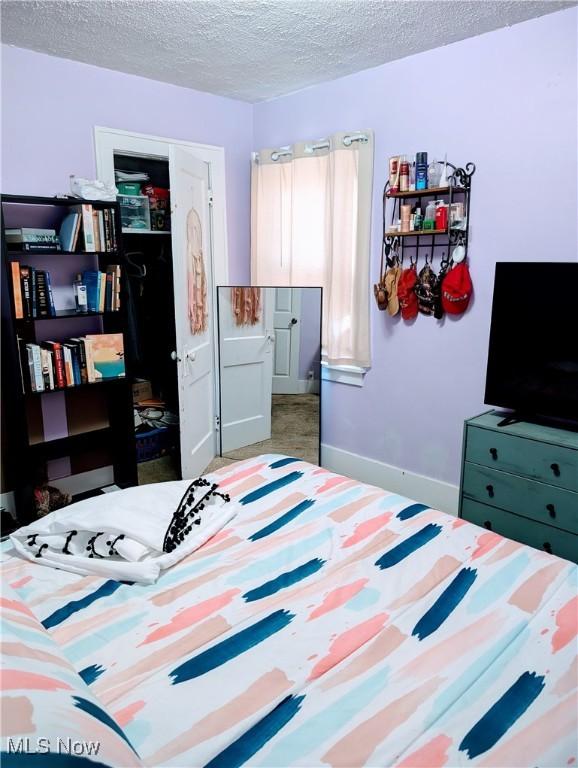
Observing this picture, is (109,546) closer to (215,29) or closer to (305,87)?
(215,29)

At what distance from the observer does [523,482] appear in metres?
2.43

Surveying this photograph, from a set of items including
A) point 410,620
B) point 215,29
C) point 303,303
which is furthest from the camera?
point 303,303

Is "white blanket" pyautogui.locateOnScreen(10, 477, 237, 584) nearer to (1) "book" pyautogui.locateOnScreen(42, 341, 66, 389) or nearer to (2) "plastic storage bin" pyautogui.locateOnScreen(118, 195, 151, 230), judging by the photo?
(1) "book" pyautogui.locateOnScreen(42, 341, 66, 389)

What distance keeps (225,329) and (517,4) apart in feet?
7.84

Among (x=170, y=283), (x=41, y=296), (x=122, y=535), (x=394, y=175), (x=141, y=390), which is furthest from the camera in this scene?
(x=141, y=390)

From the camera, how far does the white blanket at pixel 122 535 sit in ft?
4.89

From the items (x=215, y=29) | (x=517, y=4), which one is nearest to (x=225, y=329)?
(x=215, y=29)

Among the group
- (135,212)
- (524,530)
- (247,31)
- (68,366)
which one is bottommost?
(524,530)

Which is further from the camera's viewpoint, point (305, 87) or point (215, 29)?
point (305, 87)

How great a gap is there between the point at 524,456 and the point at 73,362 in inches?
92.0

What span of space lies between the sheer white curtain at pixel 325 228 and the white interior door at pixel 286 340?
169 millimetres

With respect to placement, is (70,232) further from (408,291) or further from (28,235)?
(408,291)

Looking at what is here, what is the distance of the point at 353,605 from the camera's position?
1.38 meters

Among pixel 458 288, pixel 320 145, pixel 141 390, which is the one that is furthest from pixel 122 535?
pixel 141 390
